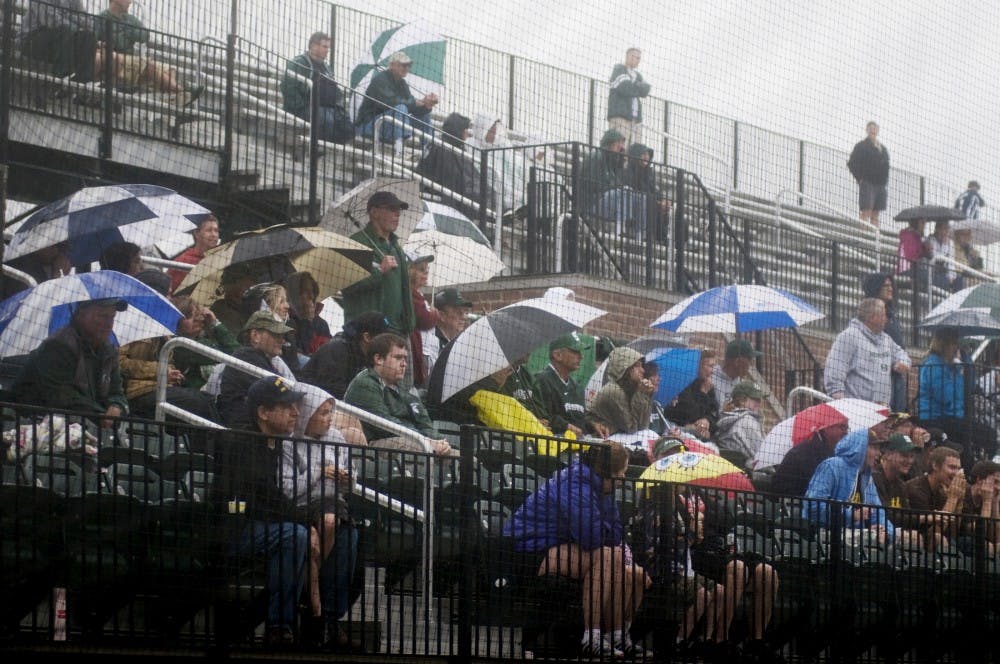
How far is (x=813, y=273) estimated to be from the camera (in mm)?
20406

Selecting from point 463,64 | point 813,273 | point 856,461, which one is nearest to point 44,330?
point 856,461

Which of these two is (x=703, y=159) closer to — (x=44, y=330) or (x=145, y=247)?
(x=145, y=247)

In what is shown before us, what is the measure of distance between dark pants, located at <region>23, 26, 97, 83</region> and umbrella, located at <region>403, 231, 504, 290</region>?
2.69 m

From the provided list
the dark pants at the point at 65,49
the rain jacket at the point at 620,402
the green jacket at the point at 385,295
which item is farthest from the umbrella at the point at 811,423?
the dark pants at the point at 65,49

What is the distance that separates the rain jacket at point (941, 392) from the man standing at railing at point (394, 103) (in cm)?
481

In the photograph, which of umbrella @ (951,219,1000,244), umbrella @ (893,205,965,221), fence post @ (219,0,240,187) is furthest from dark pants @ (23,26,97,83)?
umbrella @ (951,219,1000,244)

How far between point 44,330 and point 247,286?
1926 millimetres

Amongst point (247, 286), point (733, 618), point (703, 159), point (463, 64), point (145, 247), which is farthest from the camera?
point (703, 159)

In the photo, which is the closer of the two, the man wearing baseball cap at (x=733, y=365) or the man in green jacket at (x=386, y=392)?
the man in green jacket at (x=386, y=392)

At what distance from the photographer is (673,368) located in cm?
1488

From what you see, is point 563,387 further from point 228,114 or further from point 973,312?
point 973,312

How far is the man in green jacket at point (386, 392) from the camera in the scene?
11.3 meters

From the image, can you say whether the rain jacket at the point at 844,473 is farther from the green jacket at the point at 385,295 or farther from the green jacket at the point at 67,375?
the green jacket at the point at 67,375

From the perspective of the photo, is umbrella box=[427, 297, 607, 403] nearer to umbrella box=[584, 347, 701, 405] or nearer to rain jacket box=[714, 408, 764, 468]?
umbrella box=[584, 347, 701, 405]
